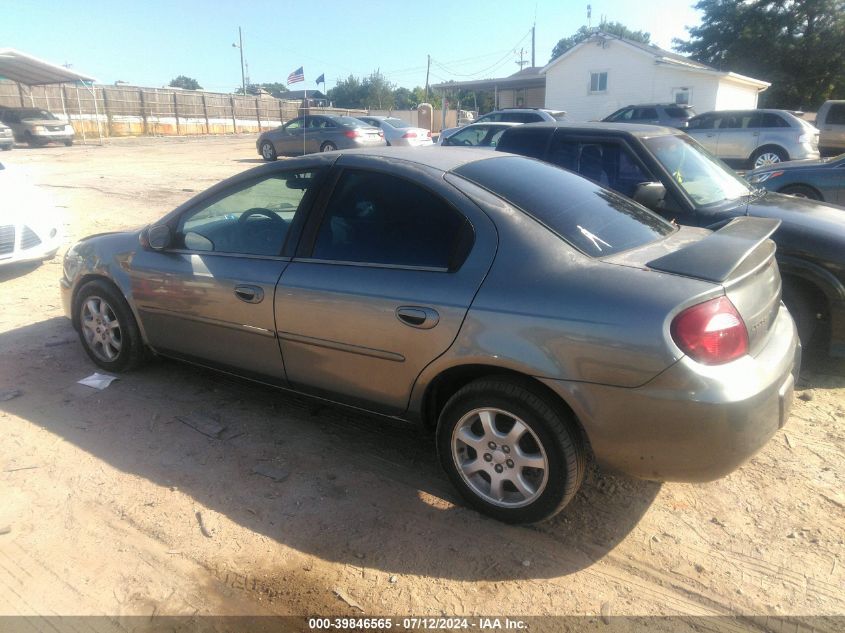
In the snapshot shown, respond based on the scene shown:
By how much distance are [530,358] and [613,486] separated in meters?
1.06

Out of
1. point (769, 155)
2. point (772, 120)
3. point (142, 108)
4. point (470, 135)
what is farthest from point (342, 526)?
point (142, 108)

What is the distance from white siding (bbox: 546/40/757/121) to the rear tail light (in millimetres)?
30607

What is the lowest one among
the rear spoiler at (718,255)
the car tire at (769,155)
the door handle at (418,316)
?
the car tire at (769,155)

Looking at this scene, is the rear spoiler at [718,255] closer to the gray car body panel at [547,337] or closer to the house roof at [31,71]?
the gray car body panel at [547,337]

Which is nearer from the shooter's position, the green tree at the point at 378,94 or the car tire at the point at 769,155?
the car tire at the point at 769,155

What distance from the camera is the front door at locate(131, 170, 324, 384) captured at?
11.2ft

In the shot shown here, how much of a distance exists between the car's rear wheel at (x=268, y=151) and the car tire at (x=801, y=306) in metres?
19.3

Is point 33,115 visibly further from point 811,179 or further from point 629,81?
point 811,179

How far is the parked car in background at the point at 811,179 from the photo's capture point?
24.8 ft

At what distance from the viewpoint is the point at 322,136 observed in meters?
19.8

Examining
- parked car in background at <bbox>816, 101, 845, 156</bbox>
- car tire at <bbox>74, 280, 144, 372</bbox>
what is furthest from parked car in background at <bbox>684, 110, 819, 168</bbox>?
car tire at <bbox>74, 280, 144, 372</bbox>

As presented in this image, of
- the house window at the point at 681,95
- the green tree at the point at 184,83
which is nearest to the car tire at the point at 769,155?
the house window at the point at 681,95

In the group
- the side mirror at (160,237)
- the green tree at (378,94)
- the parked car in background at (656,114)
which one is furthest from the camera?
the green tree at (378,94)

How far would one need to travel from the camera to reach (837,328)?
158 inches
